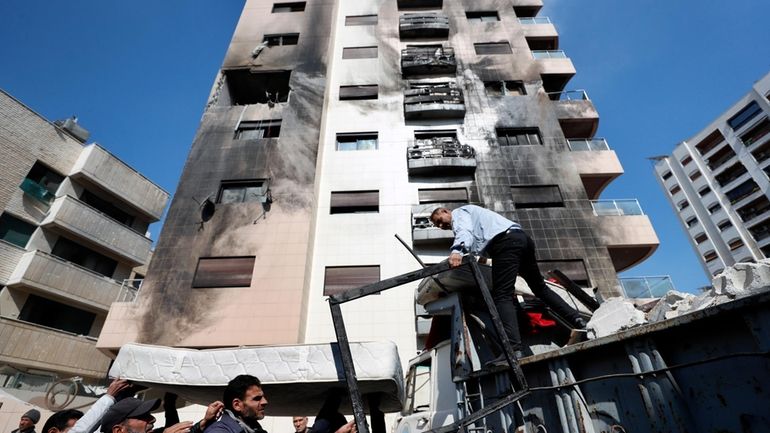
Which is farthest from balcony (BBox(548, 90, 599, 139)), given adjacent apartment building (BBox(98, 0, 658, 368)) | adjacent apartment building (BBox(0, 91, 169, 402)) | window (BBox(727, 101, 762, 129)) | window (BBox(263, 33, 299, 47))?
window (BBox(727, 101, 762, 129))

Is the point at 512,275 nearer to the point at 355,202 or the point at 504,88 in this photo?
the point at 355,202

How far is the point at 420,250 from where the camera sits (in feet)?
40.0

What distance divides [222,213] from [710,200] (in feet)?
162

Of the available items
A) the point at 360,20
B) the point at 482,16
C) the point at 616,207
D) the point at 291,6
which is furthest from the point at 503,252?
the point at 291,6

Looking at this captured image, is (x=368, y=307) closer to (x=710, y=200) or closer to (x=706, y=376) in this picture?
(x=706, y=376)

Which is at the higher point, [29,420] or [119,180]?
[119,180]

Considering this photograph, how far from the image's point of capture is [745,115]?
32.7 meters

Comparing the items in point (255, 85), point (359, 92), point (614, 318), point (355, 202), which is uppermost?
point (255, 85)

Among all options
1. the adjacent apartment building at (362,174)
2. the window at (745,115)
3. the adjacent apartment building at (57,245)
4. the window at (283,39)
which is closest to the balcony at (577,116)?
the adjacent apartment building at (362,174)

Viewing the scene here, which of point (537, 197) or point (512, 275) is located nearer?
point (512, 275)

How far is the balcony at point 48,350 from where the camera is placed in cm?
1223

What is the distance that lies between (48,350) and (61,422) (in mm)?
14600

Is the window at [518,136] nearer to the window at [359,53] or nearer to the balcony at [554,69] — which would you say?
the balcony at [554,69]

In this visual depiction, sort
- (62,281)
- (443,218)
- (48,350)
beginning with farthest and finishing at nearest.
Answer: (62,281) < (48,350) < (443,218)
